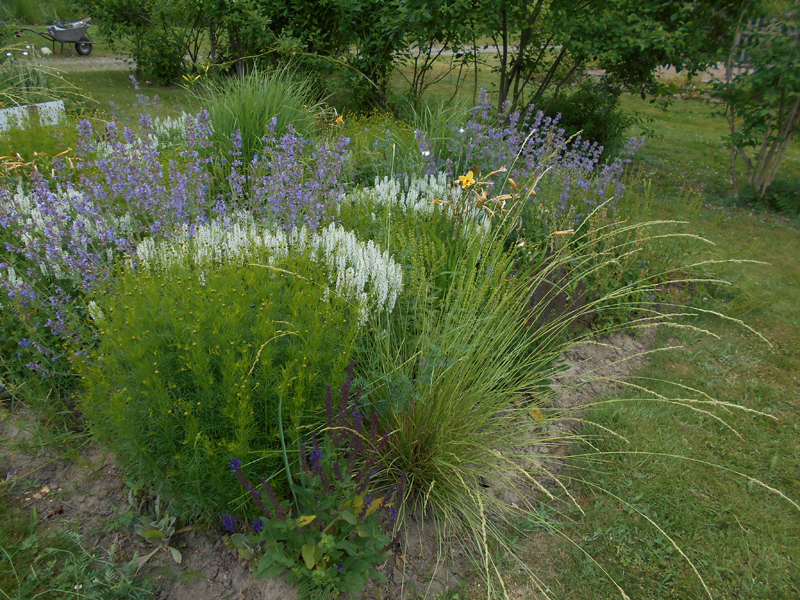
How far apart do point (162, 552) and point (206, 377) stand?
2.69 ft

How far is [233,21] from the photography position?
772 centimetres

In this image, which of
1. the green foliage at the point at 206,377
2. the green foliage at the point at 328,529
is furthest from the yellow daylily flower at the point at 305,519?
the green foliage at the point at 206,377

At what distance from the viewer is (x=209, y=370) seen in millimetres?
2018

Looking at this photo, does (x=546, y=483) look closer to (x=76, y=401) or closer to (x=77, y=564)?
(x=77, y=564)

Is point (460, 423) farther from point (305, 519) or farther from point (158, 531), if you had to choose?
point (158, 531)

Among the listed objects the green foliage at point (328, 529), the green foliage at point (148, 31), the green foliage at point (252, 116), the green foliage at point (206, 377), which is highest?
the green foliage at point (148, 31)

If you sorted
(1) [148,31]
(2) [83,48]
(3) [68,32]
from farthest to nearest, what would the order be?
(2) [83,48]
(3) [68,32]
(1) [148,31]

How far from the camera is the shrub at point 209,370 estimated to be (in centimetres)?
191

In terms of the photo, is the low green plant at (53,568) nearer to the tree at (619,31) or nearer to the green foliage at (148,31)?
the tree at (619,31)

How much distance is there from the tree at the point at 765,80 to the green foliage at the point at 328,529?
713 cm

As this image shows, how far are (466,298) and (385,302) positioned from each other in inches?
17.0

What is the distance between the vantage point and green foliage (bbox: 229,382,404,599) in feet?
6.04

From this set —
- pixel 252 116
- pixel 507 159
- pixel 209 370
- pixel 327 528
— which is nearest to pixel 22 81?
Result: pixel 252 116

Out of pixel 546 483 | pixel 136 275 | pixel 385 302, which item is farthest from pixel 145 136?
pixel 546 483
